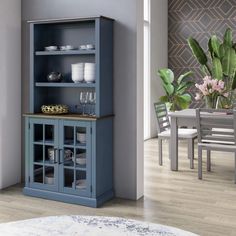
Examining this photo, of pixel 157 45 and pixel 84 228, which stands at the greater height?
pixel 157 45

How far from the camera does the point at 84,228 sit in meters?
2.70

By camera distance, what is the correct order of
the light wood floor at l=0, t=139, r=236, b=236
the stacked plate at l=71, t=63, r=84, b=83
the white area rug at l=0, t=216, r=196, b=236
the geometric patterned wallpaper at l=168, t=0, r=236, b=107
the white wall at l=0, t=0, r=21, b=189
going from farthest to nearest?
the geometric patterned wallpaper at l=168, t=0, r=236, b=107 → the white wall at l=0, t=0, r=21, b=189 → the stacked plate at l=71, t=63, r=84, b=83 → the light wood floor at l=0, t=139, r=236, b=236 → the white area rug at l=0, t=216, r=196, b=236

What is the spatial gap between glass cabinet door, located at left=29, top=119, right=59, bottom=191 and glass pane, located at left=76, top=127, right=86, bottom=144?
213mm

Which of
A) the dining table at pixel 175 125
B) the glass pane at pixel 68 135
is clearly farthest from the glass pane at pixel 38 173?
the dining table at pixel 175 125

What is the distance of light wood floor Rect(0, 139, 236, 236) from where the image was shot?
318cm

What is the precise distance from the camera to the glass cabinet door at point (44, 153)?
3.75 m

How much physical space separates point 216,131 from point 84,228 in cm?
223

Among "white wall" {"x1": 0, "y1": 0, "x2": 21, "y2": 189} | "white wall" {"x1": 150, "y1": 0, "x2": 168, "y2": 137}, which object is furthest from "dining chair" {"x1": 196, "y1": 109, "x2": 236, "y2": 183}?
"white wall" {"x1": 150, "y1": 0, "x2": 168, "y2": 137}

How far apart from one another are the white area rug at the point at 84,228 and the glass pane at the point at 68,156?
0.83m

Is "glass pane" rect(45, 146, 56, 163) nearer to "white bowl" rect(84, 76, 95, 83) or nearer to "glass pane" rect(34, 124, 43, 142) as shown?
"glass pane" rect(34, 124, 43, 142)

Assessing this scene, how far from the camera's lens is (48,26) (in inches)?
158

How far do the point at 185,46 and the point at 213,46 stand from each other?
222cm

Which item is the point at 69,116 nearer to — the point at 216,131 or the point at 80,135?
the point at 80,135

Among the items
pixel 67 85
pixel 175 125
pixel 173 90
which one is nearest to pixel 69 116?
pixel 67 85
